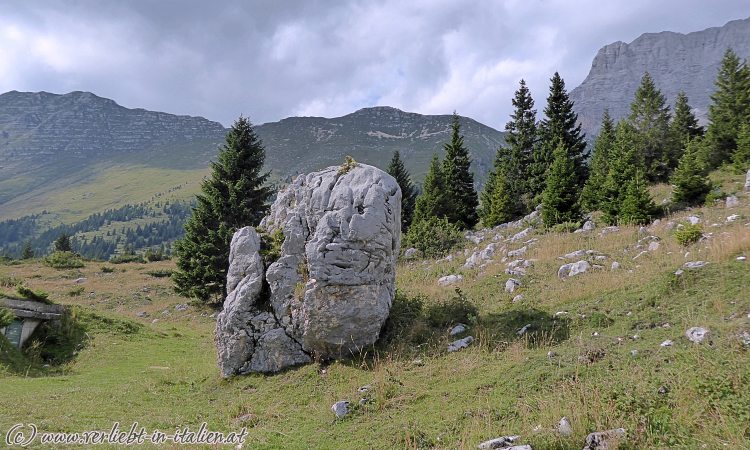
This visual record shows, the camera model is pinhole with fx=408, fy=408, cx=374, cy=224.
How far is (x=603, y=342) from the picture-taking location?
8.38m

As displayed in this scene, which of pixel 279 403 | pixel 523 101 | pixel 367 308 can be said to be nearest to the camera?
pixel 279 403

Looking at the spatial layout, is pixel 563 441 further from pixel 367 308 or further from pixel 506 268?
pixel 506 268

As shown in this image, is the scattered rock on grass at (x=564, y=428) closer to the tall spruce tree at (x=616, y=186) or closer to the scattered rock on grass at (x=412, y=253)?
the tall spruce tree at (x=616, y=186)

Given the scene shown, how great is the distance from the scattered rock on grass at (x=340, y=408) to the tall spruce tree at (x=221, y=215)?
23.1 m

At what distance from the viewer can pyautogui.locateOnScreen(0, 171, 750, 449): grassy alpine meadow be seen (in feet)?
19.2

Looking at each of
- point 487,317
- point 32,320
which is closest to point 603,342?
point 487,317

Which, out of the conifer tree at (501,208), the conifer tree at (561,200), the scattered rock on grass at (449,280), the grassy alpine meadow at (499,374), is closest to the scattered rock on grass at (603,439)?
the grassy alpine meadow at (499,374)

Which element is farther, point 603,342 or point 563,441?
point 603,342

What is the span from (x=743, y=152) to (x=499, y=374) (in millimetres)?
27959

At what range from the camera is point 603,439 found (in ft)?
17.3

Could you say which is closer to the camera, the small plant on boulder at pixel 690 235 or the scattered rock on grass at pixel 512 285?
the small plant on boulder at pixel 690 235

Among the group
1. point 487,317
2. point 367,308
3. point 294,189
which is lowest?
point 487,317

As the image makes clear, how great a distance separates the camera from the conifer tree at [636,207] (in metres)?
19.6

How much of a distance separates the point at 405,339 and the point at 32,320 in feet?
52.3
